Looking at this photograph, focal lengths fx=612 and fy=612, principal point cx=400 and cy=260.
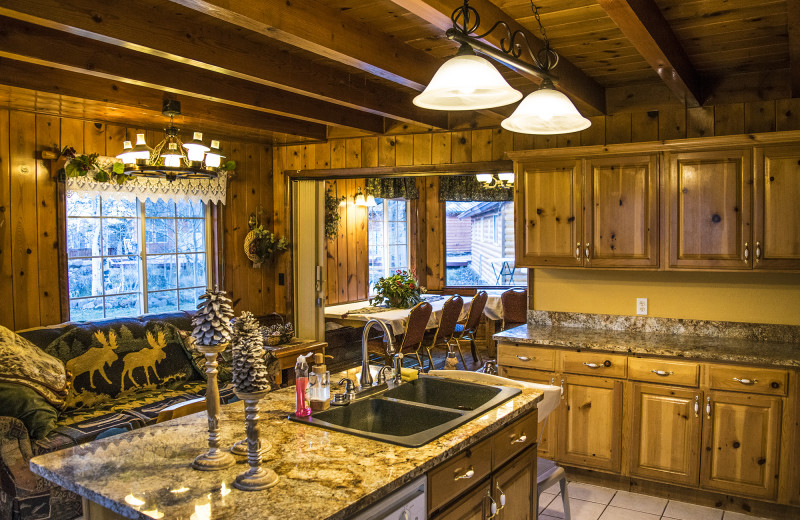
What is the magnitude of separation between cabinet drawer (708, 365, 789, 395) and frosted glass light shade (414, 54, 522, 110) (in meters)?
2.25

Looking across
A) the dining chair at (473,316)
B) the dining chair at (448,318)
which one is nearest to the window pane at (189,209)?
the dining chair at (448,318)

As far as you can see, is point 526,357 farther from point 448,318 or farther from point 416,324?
point 448,318

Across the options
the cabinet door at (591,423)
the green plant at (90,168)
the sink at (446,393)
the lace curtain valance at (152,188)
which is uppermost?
the green plant at (90,168)

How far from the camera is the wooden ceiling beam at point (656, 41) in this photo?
2227 mm

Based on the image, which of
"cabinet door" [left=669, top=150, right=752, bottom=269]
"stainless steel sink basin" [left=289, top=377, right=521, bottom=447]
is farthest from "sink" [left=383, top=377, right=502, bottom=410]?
"cabinet door" [left=669, top=150, right=752, bottom=269]

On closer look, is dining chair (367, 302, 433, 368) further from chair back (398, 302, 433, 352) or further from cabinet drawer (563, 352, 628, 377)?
cabinet drawer (563, 352, 628, 377)

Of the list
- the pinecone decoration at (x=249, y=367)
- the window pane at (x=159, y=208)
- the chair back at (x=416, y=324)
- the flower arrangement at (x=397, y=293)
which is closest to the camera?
the pinecone decoration at (x=249, y=367)

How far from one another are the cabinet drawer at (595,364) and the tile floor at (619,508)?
2.30 ft

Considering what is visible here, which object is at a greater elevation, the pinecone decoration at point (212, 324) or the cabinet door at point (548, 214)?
the cabinet door at point (548, 214)

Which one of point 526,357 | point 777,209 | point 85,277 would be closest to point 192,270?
point 85,277

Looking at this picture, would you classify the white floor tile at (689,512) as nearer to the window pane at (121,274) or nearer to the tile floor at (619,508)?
the tile floor at (619,508)

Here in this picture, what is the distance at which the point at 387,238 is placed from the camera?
326 inches

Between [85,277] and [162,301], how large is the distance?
0.68 meters

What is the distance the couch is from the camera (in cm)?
311
